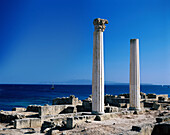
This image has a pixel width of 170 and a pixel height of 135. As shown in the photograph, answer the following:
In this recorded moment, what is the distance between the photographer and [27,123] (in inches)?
463

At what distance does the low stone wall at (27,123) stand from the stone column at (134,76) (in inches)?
295

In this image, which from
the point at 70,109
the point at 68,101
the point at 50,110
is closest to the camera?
the point at 50,110

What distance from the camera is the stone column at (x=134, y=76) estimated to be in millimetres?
16141

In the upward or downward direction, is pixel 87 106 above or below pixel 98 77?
below

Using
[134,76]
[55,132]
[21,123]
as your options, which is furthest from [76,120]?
[134,76]

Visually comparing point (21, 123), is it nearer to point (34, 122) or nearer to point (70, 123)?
point (34, 122)

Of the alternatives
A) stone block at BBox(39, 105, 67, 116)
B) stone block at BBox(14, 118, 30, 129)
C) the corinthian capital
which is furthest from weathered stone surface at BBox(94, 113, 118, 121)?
the corinthian capital

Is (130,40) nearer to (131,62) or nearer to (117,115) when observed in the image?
(131,62)

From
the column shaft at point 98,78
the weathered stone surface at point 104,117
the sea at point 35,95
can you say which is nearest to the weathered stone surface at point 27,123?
the weathered stone surface at point 104,117

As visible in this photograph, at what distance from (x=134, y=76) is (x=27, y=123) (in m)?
8.75

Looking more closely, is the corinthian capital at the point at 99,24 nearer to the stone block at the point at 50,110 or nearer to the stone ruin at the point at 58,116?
the stone ruin at the point at 58,116

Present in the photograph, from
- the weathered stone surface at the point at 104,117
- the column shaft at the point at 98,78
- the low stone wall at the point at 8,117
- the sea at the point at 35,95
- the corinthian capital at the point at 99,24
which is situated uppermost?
the corinthian capital at the point at 99,24

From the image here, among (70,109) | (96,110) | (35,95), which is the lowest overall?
(35,95)

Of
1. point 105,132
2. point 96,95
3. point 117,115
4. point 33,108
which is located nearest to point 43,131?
point 105,132
